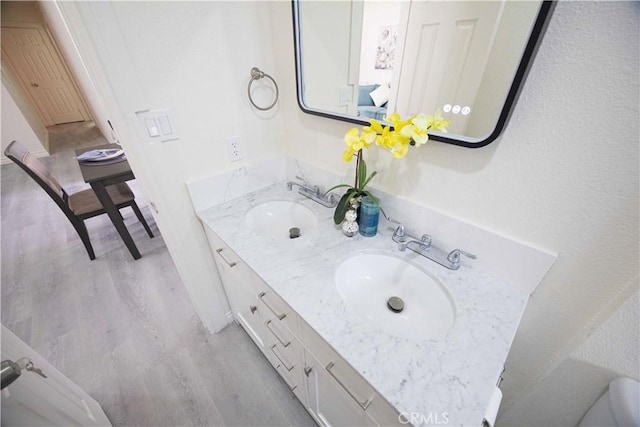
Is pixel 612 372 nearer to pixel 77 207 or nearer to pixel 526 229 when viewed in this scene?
pixel 526 229

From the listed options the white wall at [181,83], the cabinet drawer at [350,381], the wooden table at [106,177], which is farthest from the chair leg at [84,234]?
the cabinet drawer at [350,381]

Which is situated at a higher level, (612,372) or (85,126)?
(612,372)

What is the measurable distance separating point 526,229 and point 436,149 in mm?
326

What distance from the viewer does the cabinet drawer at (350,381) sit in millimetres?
532

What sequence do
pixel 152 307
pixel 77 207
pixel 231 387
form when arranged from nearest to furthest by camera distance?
pixel 231 387
pixel 152 307
pixel 77 207

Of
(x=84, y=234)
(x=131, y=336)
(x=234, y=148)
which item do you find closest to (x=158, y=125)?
(x=234, y=148)

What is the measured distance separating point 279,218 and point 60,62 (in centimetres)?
788

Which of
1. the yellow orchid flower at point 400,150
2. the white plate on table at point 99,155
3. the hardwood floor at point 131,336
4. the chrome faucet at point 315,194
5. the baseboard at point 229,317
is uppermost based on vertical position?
the yellow orchid flower at point 400,150

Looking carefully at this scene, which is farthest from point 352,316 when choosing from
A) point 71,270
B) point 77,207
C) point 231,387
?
point 71,270

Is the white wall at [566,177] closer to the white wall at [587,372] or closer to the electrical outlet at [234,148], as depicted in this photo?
the white wall at [587,372]

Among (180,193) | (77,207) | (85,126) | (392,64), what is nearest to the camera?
(392,64)

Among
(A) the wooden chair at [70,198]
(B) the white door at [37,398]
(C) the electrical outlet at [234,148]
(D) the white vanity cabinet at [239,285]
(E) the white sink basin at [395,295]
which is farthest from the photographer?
(A) the wooden chair at [70,198]

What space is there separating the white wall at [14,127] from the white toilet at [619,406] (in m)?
6.70

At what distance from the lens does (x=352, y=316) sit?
0.63m
